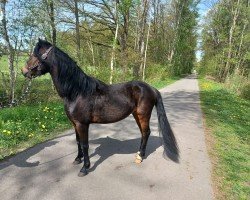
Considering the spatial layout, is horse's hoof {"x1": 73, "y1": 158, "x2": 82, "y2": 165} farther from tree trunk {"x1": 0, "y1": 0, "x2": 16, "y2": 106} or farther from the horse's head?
tree trunk {"x1": 0, "y1": 0, "x2": 16, "y2": 106}

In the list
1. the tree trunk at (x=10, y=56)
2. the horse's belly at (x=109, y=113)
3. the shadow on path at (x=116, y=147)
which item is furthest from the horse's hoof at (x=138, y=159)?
the tree trunk at (x=10, y=56)

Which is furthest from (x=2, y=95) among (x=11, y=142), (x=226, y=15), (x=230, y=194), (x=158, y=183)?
(x=226, y=15)

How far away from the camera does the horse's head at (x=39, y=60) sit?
4.40m

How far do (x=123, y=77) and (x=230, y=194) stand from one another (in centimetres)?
1573

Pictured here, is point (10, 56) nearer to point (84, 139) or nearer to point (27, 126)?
point (27, 126)

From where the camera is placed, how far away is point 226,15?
132ft

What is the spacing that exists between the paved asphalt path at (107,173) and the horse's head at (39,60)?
66.2 inches

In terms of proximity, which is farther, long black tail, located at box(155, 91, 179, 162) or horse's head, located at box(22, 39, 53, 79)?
long black tail, located at box(155, 91, 179, 162)

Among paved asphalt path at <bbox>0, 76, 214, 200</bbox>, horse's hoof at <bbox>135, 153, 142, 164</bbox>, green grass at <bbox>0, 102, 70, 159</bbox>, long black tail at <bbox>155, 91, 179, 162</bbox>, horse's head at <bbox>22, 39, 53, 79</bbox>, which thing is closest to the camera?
paved asphalt path at <bbox>0, 76, 214, 200</bbox>

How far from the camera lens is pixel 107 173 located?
479cm

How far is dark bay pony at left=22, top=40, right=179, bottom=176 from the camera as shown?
449 centimetres

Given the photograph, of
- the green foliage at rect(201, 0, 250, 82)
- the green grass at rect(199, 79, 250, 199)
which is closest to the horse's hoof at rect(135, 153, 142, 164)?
the green grass at rect(199, 79, 250, 199)

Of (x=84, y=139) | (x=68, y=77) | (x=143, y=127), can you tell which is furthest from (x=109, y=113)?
(x=68, y=77)

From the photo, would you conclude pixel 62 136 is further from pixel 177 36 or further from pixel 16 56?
pixel 177 36
